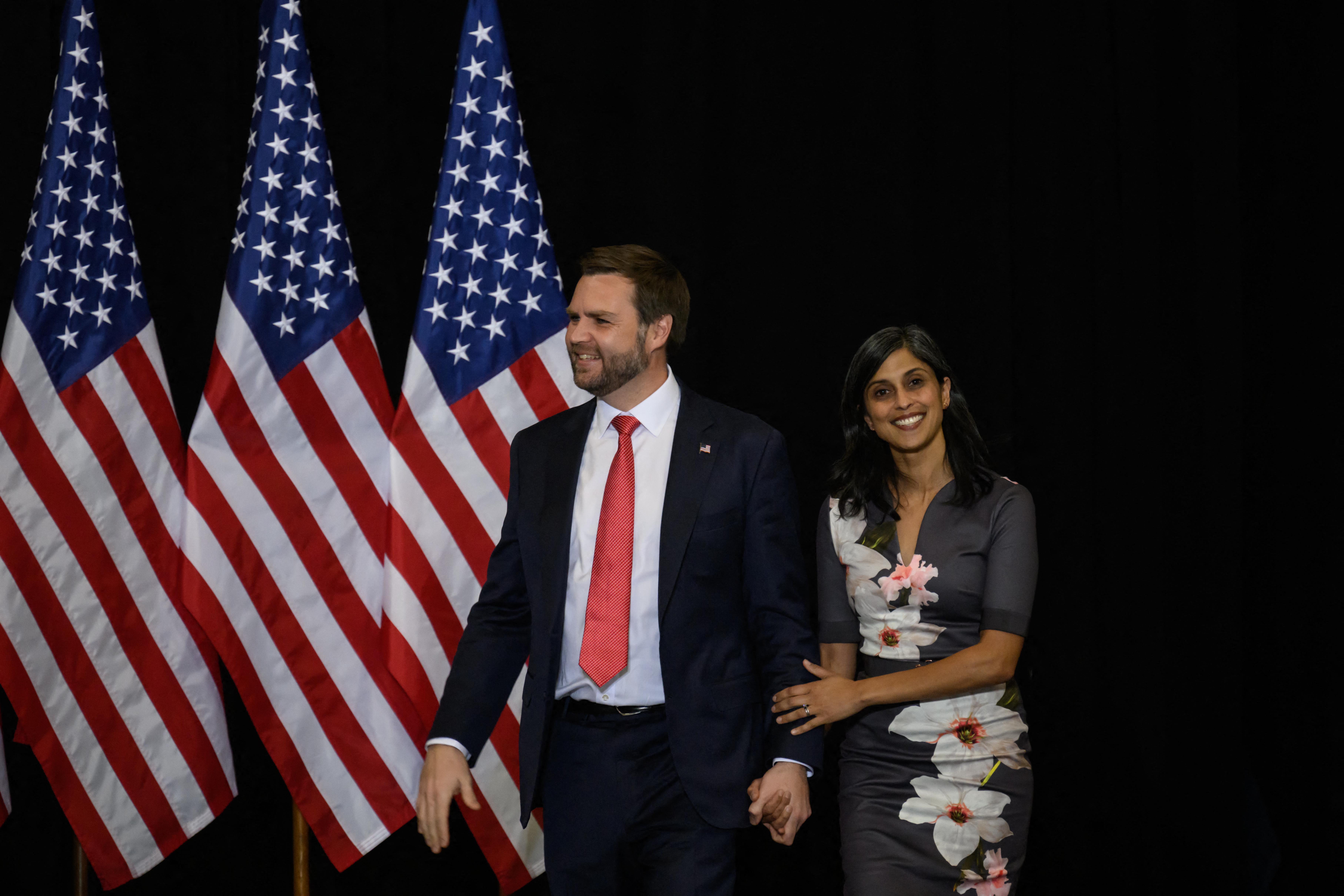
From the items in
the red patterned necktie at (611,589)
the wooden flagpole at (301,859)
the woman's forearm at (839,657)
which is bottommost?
the wooden flagpole at (301,859)

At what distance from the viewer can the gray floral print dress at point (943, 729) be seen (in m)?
2.30

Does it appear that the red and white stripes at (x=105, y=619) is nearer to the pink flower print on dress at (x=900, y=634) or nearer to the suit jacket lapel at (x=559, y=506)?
the suit jacket lapel at (x=559, y=506)

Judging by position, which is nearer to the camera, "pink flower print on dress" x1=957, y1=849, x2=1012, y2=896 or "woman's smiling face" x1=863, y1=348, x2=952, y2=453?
"pink flower print on dress" x1=957, y1=849, x2=1012, y2=896

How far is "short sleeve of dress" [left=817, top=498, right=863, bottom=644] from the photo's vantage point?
2.46m

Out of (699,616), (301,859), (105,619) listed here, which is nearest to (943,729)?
(699,616)

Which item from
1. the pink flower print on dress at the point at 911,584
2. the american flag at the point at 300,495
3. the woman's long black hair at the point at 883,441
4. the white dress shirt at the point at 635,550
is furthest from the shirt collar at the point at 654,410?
the american flag at the point at 300,495

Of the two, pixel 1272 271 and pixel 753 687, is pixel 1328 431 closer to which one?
pixel 1272 271

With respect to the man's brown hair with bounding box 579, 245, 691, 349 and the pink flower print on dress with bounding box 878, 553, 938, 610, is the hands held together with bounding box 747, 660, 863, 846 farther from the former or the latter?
the man's brown hair with bounding box 579, 245, 691, 349

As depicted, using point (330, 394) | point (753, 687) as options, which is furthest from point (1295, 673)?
point (330, 394)

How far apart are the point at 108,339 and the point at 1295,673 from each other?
11.2 ft

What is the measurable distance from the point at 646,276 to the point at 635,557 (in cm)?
58

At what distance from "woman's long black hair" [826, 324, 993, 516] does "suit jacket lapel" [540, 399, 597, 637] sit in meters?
0.63

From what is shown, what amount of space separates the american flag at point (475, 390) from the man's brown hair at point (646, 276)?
739 millimetres

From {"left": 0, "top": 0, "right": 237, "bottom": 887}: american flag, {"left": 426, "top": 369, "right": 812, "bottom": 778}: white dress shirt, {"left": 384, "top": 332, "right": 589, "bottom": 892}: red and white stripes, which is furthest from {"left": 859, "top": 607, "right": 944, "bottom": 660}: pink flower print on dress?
{"left": 0, "top": 0, "right": 237, "bottom": 887}: american flag
